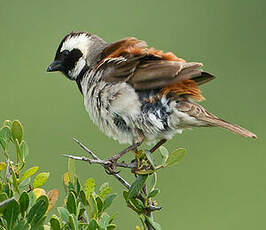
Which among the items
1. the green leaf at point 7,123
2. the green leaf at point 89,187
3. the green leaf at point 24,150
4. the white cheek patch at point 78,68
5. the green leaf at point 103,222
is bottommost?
the green leaf at point 103,222

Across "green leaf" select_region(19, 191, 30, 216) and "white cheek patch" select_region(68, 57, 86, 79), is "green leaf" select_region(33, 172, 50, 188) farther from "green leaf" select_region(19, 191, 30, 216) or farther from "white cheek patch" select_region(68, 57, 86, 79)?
"white cheek patch" select_region(68, 57, 86, 79)

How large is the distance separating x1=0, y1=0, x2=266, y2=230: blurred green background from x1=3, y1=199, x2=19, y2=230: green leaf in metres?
3.29

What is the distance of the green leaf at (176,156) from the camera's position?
2.97 m

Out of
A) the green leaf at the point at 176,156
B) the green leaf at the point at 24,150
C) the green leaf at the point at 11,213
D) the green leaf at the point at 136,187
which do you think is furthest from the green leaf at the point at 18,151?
the green leaf at the point at 176,156

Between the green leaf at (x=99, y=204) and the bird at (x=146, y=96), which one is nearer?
the green leaf at (x=99, y=204)

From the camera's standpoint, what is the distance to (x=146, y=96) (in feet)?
12.6

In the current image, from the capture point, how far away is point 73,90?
7551 millimetres

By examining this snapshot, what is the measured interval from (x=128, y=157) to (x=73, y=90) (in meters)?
1.70

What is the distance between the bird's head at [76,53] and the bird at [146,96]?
0.37 m

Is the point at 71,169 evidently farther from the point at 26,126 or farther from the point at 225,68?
the point at 225,68

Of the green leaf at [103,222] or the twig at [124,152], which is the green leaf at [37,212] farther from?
the twig at [124,152]

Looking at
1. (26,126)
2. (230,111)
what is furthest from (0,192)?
(230,111)

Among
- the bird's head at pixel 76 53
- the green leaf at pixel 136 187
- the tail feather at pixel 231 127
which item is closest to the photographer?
the green leaf at pixel 136 187

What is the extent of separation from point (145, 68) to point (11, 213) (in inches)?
64.2
